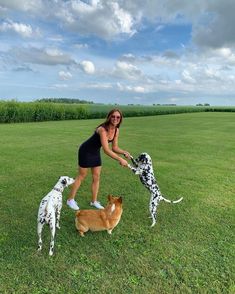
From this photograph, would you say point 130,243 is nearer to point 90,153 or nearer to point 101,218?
point 101,218

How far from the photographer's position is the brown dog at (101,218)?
5.94 m

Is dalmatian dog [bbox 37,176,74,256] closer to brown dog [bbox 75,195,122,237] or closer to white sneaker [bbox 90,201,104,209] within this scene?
brown dog [bbox 75,195,122,237]

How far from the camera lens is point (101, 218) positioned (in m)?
5.98

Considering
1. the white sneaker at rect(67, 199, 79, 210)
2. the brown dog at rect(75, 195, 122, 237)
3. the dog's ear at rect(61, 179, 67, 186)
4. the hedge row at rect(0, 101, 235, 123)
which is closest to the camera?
the dog's ear at rect(61, 179, 67, 186)

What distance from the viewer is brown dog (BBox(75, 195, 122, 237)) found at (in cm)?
594

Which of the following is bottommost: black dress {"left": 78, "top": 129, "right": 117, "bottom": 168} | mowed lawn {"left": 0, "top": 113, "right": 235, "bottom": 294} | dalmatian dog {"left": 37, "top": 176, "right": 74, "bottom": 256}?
mowed lawn {"left": 0, "top": 113, "right": 235, "bottom": 294}

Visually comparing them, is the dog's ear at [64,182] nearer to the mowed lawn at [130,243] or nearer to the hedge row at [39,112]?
the mowed lawn at [130,243]

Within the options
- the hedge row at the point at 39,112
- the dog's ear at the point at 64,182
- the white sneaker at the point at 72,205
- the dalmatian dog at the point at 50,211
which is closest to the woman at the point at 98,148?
the white sneaker at the point at 72,205

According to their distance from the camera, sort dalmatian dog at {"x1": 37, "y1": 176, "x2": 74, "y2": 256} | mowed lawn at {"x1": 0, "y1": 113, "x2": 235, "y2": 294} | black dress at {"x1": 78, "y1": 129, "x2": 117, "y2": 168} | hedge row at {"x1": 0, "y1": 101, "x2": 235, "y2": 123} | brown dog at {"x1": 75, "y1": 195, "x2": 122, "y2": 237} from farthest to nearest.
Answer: hedge row at {"x1": 0, "y1": 101, "x2": 235, "y2": 123} < black dress at {"x1": 78, "y1": 129, "x2": 117, "y2": 168} < brown dog at {"x1": 75, "y1": 195, "x2": 122, "y2": 237} < dalmatian dog at {"x1": 37, "y1": 176, "x2": 74, "y2": 256} < mowed lawn at {"x1": 0, "y1": 113, "x2": 235, "y2": 294}


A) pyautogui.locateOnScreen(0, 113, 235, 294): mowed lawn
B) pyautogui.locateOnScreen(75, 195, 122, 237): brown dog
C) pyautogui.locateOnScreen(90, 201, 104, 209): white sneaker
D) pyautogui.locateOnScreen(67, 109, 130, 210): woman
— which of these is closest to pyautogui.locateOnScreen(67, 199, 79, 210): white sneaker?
pyautogui.locateOnScreen(67, 109, 130, 210): woman

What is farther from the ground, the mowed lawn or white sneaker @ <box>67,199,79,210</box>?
white sneaker @ <box>67,199,79,210</box>

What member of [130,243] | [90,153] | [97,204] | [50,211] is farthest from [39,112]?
[50,211]

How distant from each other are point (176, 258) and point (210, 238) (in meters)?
1.10

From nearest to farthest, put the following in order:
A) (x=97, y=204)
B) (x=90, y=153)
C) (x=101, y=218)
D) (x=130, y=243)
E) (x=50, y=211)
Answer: (x=50, y=211) → (x=130, y=243) → (x=101, y=218) → (x=90, y=153) → (x=97, y=204)
